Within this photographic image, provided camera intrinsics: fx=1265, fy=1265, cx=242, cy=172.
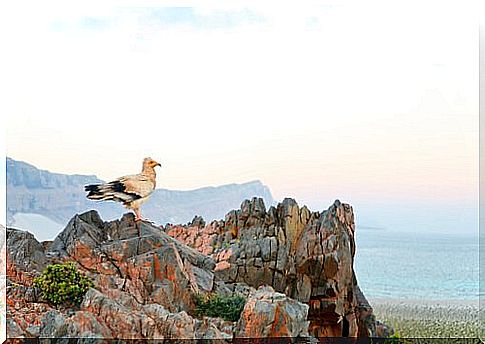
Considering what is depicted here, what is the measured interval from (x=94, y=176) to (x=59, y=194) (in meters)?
0.22

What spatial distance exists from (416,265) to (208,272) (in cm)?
117

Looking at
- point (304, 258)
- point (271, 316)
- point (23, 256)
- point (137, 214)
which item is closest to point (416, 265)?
point (304, 258)

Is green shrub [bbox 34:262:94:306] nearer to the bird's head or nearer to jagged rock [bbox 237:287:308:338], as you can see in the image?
the bird's head

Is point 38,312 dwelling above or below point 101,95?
below

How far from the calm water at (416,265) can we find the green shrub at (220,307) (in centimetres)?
70

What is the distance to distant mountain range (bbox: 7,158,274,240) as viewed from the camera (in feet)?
23.3

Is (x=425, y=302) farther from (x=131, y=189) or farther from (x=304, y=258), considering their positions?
(x=131, y=189)

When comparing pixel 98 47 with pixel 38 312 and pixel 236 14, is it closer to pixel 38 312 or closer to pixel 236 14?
pixel 236 14

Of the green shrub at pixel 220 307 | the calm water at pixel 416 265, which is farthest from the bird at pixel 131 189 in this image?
the calm water at pixel 416 265

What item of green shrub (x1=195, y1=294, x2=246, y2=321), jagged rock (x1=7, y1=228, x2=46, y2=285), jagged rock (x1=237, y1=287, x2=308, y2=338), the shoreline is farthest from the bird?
the shoreline

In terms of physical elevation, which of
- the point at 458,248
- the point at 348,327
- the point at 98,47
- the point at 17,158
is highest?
the point at 98,47

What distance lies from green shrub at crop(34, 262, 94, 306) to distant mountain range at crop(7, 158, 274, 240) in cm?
21

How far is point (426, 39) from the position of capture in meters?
7.06

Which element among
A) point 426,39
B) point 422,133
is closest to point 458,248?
point 422,133
